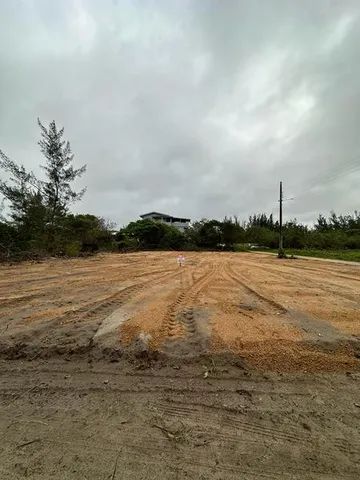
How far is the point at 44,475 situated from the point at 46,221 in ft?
67.5

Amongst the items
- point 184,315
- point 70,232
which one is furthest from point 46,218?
point 184,315

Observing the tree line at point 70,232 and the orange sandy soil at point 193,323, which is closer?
the orange sandy soil at point 193,323

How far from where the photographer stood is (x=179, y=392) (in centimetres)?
267

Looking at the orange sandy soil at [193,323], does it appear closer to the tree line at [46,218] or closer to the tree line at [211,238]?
the tree line at [46,218]

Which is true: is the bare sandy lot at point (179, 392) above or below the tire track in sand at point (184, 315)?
below

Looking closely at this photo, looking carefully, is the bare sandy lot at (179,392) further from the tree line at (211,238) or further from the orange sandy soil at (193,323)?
the tree line at (211,238)

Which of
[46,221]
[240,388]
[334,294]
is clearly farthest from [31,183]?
[240,388]

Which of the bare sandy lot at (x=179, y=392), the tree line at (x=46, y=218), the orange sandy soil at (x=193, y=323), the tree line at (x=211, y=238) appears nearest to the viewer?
the bare sandy lot at (x=179, y=392)

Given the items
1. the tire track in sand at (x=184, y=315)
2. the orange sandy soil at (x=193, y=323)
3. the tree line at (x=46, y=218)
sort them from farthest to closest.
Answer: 1. the tree line at (x=46, y=218)
2. the tire track in sand at (x=184, y=315)
3. the orange sandy soil at (x=193, y=323)

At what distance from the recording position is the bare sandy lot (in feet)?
6.17

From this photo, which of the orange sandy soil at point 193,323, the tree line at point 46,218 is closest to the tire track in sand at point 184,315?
the orange sandy soil at point 193,323

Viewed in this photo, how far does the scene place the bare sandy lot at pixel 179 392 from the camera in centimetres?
188

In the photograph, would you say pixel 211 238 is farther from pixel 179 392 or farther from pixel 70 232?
pixel 179 392

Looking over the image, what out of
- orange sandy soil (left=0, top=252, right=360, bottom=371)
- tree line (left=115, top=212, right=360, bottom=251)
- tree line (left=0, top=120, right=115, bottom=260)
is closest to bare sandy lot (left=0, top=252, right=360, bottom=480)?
orange sandy soil (left=0, top=252, right=360, bottom=371)
